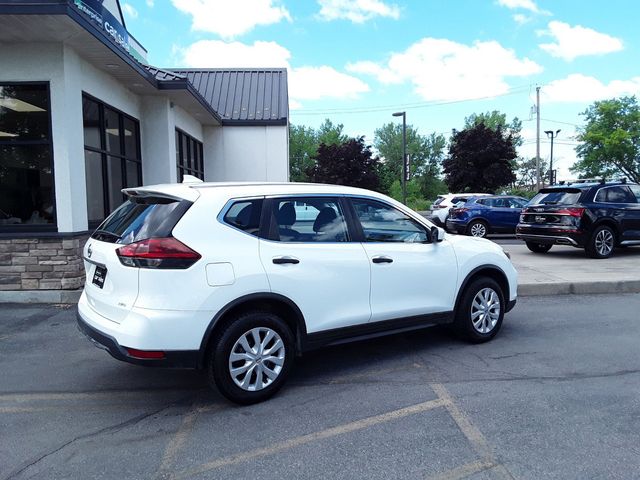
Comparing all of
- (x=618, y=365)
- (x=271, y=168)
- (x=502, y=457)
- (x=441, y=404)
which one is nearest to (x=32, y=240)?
Answer: (x=441, y=404)

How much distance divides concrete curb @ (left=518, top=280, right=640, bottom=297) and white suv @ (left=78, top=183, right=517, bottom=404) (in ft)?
11.7

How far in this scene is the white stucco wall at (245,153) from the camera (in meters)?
17.3

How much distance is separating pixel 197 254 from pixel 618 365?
3952 millimetres

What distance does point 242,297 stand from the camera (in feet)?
12.1

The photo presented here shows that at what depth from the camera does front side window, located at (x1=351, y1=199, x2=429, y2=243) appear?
179 inches

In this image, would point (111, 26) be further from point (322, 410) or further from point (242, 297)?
point (322, 410)

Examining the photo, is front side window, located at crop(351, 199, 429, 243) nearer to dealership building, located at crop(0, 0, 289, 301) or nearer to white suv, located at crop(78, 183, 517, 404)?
white suv, located at crop(78, 183, 517, 404)

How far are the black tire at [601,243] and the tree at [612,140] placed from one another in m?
38.0

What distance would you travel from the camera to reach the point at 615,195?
11.0m

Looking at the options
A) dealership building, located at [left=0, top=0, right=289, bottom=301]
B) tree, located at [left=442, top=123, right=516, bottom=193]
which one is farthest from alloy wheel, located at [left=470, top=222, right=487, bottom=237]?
tree, located at [left=442, top=123, right=516, bottom=193]

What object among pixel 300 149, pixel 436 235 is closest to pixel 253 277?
pixel 436 235

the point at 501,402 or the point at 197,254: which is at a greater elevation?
the point at 197,254

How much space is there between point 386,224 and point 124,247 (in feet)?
7.62

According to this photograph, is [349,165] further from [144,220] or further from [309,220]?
[144,220]
